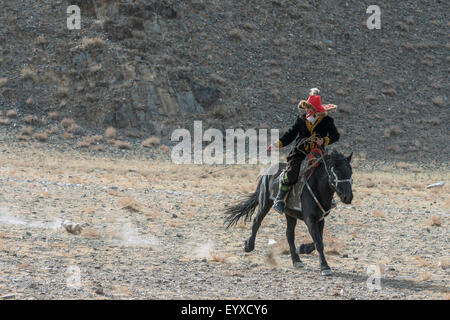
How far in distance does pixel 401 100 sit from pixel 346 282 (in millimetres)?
30614

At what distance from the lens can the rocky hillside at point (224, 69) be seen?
1307 inches

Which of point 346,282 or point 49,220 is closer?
point 346,282

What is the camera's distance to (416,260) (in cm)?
1096

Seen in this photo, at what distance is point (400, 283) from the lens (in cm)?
895

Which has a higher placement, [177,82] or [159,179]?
[177,82]

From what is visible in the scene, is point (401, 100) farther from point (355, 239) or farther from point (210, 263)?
point (210, 263)

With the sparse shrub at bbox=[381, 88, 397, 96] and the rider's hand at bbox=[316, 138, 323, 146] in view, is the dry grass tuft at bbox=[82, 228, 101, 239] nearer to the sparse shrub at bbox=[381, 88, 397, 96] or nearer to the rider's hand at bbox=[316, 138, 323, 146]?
the rider's hand at bbox=[316, 138, 323, 146]

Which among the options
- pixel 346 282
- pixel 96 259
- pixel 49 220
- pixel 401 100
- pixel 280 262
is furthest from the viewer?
Answer: pixel 401 100

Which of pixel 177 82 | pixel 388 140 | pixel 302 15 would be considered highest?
pixel 302 15

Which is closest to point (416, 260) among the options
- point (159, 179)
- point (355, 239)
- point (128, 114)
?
point (355, 239)

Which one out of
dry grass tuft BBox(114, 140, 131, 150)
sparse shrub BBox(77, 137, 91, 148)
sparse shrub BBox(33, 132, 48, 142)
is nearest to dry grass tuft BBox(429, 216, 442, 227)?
dry grass tuft BBox(114, 140, 131, 150)

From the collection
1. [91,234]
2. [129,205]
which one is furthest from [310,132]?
[129,205]

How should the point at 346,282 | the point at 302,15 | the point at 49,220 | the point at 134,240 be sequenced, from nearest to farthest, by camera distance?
the point at 346,282
the point at 134,240
the point at 49,220
the point at 302,15

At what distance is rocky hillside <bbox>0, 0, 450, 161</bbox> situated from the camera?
3319cm
